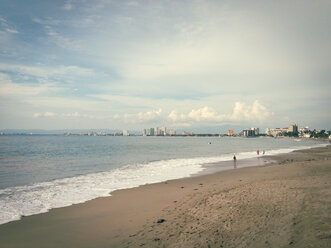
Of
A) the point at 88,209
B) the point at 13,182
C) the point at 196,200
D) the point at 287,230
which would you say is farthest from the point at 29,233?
the point at 13,182

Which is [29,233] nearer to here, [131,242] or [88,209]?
[88,209]

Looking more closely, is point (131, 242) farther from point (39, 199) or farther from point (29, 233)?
point (39, 199)

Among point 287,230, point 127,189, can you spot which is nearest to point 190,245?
point 287,230

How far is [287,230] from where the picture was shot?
7.09m

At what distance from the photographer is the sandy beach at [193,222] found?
6945 millimetres

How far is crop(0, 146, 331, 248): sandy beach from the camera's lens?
273 inches

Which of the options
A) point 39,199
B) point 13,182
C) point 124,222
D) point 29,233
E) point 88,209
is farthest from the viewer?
point 13,182

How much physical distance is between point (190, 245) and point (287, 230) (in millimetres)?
3348

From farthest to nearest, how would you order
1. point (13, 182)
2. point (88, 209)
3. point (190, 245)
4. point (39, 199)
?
point (13, 182), point (39, 199), point (88, 209), point (190, 245)

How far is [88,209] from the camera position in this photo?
11258 mm

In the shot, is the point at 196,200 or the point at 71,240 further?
the point at 196,200

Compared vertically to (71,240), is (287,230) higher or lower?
higher

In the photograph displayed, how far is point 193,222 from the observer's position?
341 inches

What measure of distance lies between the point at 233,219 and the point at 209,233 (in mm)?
1592
